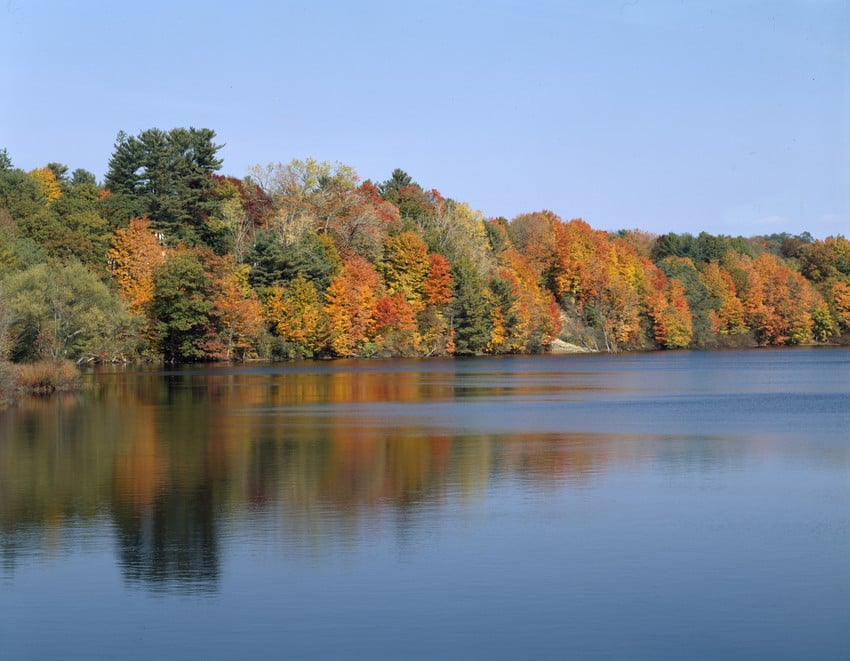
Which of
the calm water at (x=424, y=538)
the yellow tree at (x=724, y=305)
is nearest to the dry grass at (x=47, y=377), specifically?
the calm water at (x=424, y=538)

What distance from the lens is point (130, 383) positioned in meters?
57.3

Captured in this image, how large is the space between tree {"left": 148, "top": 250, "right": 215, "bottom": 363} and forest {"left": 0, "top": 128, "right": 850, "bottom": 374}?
0.54ft

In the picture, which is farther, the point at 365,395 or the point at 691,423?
the point at 365,395

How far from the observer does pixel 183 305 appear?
259 ft

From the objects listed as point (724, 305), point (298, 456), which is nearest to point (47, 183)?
point (724, 305)

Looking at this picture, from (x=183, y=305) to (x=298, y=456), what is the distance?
54243mm

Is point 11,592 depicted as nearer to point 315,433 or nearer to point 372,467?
point 372,467

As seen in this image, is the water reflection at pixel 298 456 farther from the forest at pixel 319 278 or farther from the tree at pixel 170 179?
the tree at pixel 170 179

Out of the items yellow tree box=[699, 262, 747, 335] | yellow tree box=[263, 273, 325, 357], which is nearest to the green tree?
yellow tree box=[263, 273, 325, 357]

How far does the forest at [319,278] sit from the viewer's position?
75.6 m

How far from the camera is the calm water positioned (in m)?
12.4

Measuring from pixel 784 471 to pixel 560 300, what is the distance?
10063cm

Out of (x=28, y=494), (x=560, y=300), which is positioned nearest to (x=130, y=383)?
(x=28, y=494)

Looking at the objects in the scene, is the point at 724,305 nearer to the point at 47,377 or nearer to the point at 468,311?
the point at 468,311
